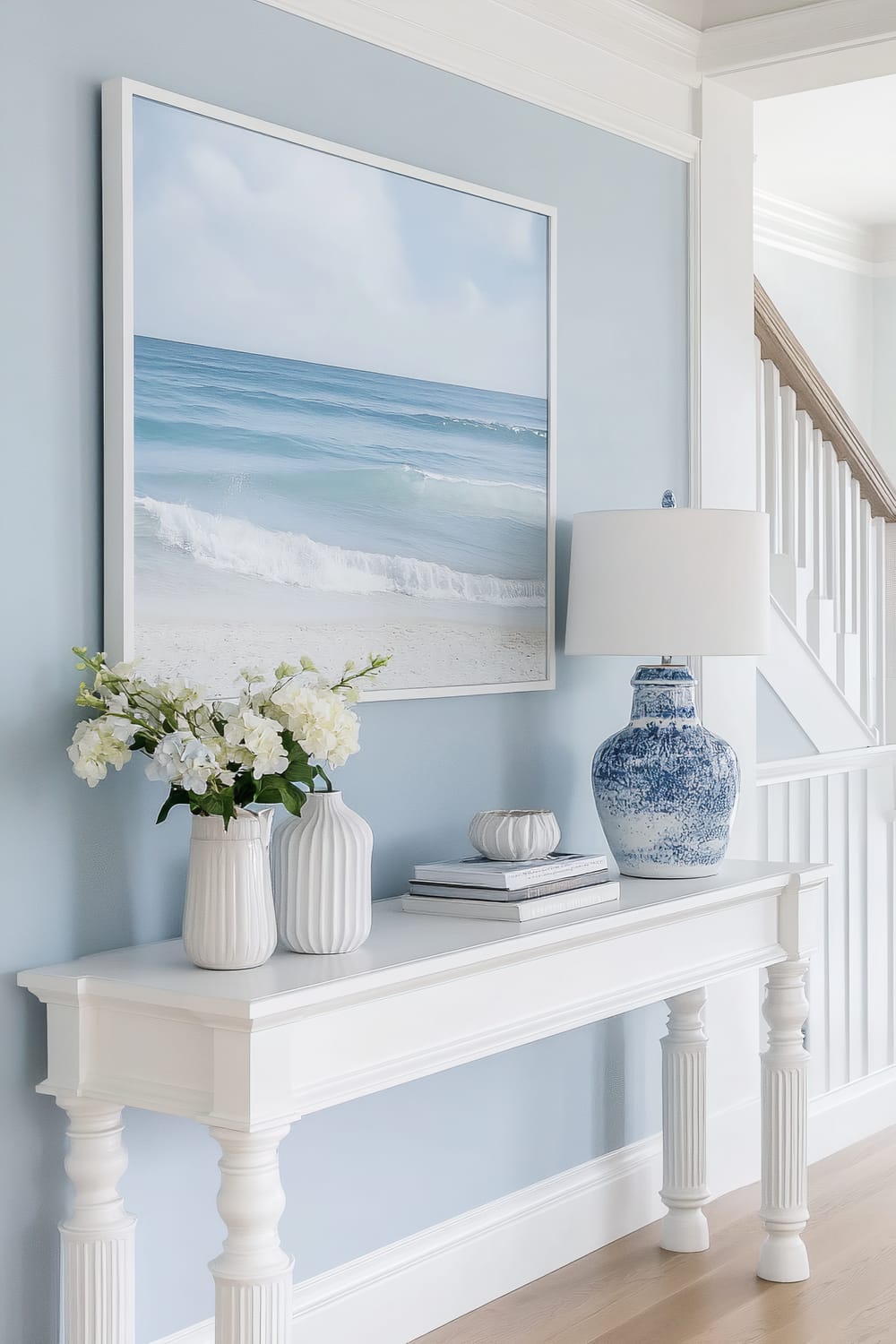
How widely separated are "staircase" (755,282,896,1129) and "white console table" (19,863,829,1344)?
1.45 m

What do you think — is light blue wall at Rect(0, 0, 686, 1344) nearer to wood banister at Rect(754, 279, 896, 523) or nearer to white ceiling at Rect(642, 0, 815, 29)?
white ceiling at Rect(642, 0, 815, 29)

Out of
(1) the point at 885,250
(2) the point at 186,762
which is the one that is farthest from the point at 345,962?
(1) the point at 885,250

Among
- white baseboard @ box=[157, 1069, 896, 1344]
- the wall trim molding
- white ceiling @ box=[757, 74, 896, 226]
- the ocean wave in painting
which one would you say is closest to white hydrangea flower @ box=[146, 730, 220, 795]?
the ocean wave in painting

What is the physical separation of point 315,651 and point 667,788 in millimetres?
750

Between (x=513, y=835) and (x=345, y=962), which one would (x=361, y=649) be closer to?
(x=513, y=835)

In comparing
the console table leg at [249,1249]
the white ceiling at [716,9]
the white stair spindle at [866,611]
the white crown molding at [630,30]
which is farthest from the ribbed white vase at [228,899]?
the white stair spindle at [866,611]

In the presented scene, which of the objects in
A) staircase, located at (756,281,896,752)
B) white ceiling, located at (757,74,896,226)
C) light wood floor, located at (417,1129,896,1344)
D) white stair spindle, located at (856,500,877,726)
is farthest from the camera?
white ceiling, located at (757,74,896,226)

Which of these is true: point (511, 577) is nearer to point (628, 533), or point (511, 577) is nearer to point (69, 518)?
point (628, 533)

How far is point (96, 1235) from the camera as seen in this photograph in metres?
2.03

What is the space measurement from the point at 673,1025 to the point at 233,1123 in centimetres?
151

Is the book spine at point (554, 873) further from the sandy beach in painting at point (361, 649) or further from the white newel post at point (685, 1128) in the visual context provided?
the white newel post at point (685, 1128)

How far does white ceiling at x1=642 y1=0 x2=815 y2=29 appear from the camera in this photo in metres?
3.26

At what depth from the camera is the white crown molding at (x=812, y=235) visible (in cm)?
550

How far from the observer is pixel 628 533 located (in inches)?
110
